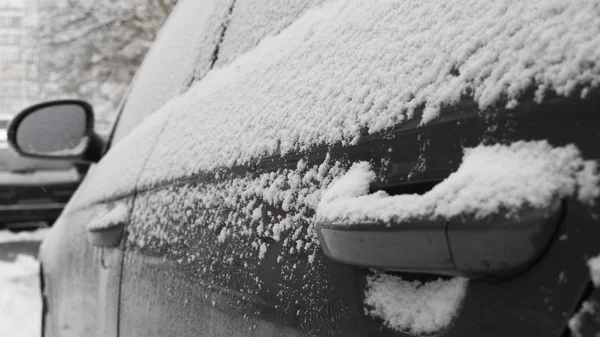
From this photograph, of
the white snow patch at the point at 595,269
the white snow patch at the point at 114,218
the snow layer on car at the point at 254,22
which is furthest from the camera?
the white snow patch at the point at 114,218

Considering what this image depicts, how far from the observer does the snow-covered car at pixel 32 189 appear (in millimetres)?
8289

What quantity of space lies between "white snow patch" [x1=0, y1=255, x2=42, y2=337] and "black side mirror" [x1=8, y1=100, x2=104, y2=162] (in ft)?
7.46

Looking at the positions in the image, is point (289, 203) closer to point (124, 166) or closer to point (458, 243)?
point (458, 243)

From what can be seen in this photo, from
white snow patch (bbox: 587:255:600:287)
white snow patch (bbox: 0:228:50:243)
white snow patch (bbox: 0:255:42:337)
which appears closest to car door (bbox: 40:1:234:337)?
white snow patch (bbox: 587:255:600:287)

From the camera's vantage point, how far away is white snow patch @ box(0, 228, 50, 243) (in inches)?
331

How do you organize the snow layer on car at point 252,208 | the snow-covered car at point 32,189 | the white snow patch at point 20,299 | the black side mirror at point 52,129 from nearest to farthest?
the snow layer on car at point 252,208, the black side mirror at point 52,129, the white snow patch at point 20,299, the snow-covered car at point 32,189

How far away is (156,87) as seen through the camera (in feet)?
7.31

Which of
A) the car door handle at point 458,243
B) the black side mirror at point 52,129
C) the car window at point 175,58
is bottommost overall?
the black side mirror at point 52,129

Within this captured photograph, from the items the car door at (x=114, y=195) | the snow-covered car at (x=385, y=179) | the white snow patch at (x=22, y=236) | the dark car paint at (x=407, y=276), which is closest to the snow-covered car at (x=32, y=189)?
the white snow patch at (x=22, y=236)

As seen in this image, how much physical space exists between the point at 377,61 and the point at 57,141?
104 inches

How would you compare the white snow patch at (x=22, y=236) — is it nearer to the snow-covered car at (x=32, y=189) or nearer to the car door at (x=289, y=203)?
the snow-covered car at (x=32, y=189)

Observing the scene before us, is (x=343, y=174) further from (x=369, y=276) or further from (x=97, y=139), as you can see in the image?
(x=97, y=139)

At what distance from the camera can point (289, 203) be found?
0.86m

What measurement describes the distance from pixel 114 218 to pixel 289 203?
41.6 inches
